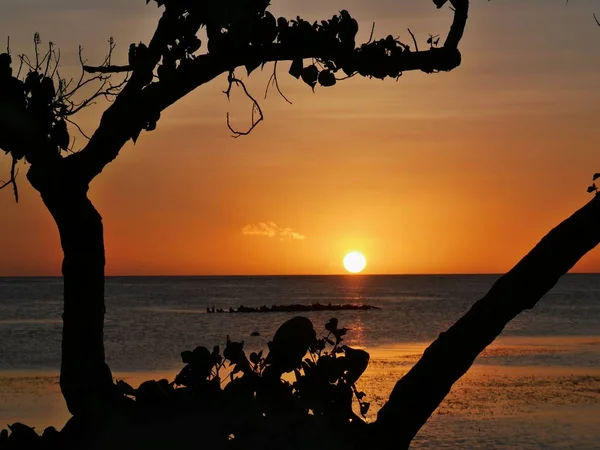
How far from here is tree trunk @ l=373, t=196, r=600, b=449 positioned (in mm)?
4078

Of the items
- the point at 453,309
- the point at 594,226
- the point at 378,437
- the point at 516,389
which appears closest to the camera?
the point at 594,226

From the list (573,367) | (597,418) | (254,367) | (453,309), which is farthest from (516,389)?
(453,309)

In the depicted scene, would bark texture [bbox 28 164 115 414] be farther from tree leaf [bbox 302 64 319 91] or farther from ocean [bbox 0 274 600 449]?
ocean [bbox 0 274 600 449]

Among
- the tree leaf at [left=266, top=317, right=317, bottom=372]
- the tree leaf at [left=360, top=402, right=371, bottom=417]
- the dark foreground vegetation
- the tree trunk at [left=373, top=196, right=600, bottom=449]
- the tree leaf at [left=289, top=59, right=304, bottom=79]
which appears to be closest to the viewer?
the tree trunk at [left=373, top=196, right=600, bottom=449]

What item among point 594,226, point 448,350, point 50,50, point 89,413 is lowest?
point 89,413

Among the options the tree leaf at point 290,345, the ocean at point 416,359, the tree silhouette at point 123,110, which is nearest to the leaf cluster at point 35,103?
the tree silhouette at point 123,110

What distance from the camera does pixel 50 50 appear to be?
5637 millimetres

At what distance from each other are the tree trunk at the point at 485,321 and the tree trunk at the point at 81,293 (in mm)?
1587

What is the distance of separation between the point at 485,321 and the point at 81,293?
83.7 inches

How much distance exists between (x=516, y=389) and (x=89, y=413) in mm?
27336

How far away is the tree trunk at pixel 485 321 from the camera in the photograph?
408 cm

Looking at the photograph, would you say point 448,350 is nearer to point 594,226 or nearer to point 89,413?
point 594,226

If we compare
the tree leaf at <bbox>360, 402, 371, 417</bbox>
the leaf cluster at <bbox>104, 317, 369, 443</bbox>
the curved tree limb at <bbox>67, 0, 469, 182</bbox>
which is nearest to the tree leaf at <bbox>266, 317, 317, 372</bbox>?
the leaf cluster at <bbox>104, 317, 369, 443</bbox>

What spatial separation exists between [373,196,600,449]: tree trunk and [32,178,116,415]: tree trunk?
159cm
